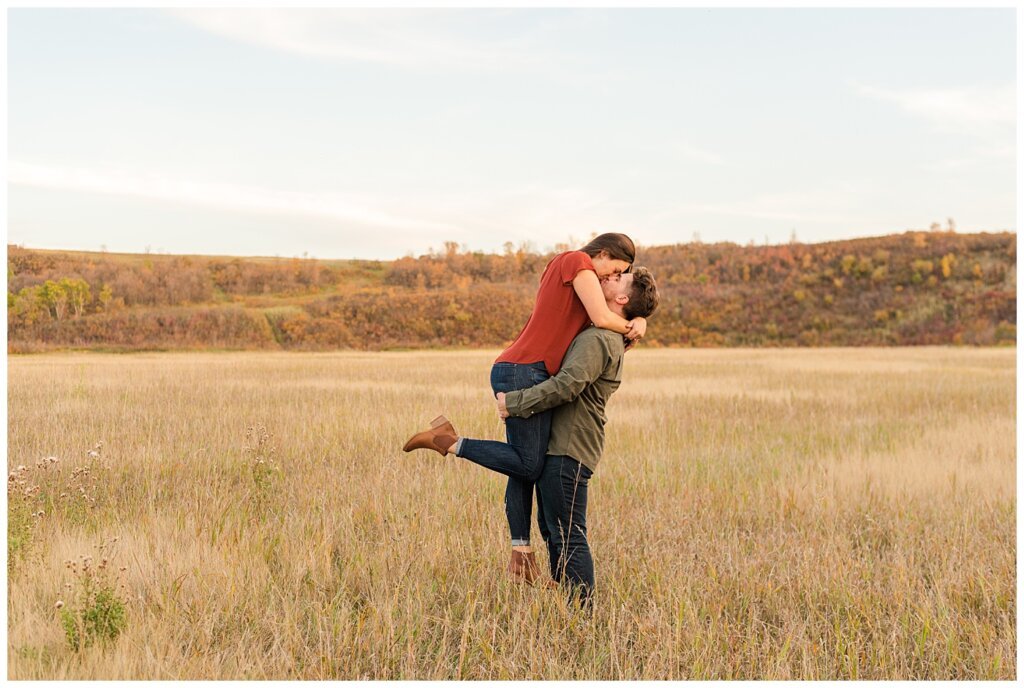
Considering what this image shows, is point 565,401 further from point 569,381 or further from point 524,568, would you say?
point 524,568

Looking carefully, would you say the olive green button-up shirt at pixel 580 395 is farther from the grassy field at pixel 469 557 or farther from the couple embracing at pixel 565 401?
the grassy field at pixel 469 557

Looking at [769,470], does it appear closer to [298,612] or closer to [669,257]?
[298,612]

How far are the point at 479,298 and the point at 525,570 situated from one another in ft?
125

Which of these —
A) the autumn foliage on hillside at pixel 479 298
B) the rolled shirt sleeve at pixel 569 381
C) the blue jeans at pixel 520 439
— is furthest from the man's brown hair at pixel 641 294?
the autumn foliage on hillside at pixel 479 298

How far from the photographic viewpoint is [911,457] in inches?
367

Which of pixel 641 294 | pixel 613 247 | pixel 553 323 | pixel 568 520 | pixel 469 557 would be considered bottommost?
pixel 469 557

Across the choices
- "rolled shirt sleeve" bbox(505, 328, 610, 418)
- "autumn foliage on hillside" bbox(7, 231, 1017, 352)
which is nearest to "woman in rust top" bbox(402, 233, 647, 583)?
"rolled shirt sleeve" bbox(505, 328, 610, 418)

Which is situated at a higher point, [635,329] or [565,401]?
[635,329]

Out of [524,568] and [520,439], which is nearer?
[520,439]

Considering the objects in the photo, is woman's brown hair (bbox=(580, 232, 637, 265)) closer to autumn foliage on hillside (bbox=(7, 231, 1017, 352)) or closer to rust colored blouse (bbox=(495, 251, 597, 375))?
rust colored blouse (bbox=(495, 251, 597, 375))

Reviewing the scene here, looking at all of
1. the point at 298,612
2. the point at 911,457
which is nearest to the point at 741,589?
the point at 298,612

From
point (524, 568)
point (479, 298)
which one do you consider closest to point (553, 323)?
point (524, 568)

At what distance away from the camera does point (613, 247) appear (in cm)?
427

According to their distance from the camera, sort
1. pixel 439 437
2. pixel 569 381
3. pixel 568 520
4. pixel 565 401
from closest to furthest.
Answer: pixel 569 381, pixel 565 401, pixel 568 520, pixel 439 437
